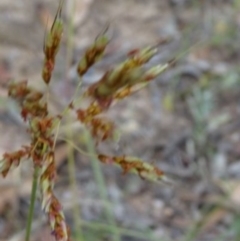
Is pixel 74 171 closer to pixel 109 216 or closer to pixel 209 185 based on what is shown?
pixel 109 216

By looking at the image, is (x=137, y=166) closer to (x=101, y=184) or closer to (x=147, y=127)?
(x=101, y=184)

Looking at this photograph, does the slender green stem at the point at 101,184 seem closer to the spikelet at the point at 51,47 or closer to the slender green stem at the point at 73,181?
the slender green stem at the point at 73,181

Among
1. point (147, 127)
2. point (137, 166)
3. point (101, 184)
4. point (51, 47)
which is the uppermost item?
point (147, 127)

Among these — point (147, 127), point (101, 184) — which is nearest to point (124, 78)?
point (101, 184)

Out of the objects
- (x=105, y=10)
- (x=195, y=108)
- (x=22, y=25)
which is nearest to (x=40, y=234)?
(x=195, y=108)

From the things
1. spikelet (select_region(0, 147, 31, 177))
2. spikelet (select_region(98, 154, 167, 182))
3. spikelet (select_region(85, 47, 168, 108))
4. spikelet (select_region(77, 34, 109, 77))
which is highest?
spikelet (select_region(77, 34, 109, 77))

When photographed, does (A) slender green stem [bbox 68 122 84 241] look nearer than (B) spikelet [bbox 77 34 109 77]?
No

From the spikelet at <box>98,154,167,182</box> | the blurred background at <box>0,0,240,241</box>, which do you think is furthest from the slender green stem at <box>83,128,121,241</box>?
the spikelet at <box>98,154,167,182</box>

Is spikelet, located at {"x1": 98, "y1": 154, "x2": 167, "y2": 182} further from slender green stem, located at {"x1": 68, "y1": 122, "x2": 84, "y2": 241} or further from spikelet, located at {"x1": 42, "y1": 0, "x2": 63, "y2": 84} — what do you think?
slender green stem, located at {"x1": 68, "y1": 122, "x2": 84, "y2": 241}

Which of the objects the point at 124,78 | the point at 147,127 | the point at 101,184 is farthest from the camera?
the point at 147,127
